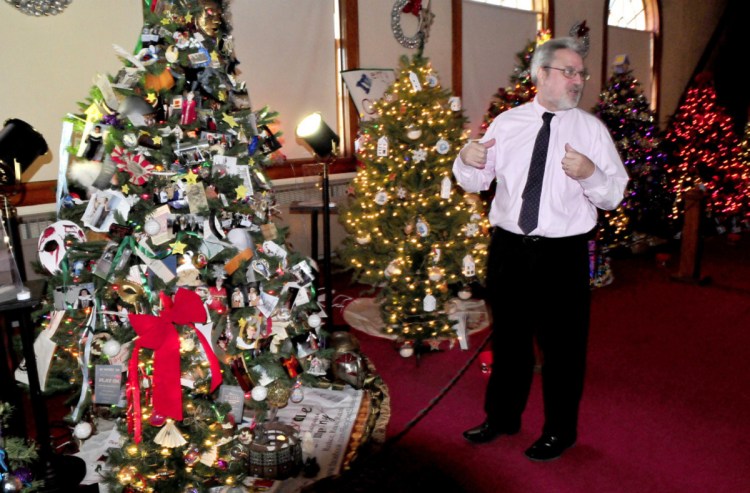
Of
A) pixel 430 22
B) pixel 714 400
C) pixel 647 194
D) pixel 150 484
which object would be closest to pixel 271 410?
pixel 150 484

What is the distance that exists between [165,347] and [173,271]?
310 mm

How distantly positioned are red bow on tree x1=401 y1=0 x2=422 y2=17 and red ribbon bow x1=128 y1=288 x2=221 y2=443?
510 centimetres

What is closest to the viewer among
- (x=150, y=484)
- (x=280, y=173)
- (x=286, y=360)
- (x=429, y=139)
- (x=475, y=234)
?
(x=150, y=484)

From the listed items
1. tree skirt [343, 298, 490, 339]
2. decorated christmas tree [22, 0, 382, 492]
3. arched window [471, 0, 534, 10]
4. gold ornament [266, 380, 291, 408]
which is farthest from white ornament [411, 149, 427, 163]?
arched window [471, 0, 534, 10]

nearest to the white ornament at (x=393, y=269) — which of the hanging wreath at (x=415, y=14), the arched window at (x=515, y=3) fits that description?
the hanging wreath at (x=415, y=14)

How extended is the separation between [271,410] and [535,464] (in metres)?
1.36

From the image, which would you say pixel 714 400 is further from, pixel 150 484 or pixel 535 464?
pixel 150 484

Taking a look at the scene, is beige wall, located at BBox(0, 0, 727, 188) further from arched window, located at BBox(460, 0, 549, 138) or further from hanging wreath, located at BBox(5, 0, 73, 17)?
arched window, located at BBox(460, 0, 549, 138)

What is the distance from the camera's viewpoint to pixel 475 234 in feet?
14.6

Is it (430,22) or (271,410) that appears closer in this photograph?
(271,410)

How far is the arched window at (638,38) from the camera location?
361 inches

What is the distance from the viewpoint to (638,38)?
31.0 ft

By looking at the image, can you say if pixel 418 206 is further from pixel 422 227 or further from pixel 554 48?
pixel 554 48

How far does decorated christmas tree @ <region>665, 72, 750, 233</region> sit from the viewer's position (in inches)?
311
